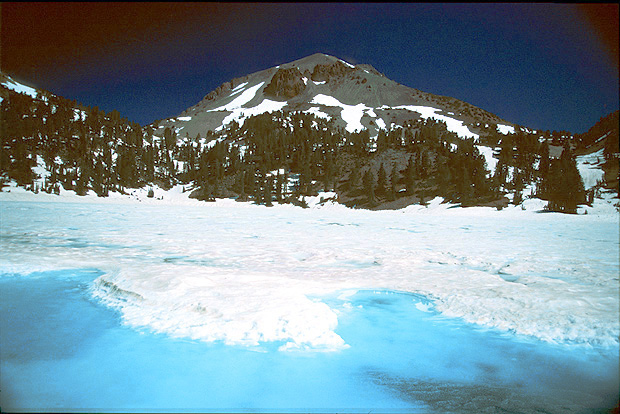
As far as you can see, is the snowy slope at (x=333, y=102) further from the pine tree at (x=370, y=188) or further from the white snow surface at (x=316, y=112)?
the pine tree at (x=370, y=188)

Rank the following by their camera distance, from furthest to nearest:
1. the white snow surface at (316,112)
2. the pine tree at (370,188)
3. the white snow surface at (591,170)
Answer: the white snow surface at (316,112) < the pine tree at (370,188) < the white snow surface at (591,170)

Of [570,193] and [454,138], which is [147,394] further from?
[454,138]

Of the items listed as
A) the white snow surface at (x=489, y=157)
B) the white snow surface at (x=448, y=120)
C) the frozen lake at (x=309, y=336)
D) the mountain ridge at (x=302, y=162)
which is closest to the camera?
the frozen lake at (x=309, y=336)

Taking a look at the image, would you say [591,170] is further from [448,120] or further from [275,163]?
[448,120]

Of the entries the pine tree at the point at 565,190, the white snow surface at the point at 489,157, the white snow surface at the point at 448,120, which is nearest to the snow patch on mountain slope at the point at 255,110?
the white snow surface at the point at 448,120

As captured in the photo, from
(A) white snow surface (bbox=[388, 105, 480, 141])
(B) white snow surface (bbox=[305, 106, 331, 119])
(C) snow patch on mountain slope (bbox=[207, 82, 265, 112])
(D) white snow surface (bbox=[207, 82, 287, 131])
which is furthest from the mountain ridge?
(C) snow patch on mountain slope (bbox=[207, 82, 265, 112])

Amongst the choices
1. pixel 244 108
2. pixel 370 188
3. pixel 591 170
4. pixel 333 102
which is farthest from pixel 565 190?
pixel 244 108
